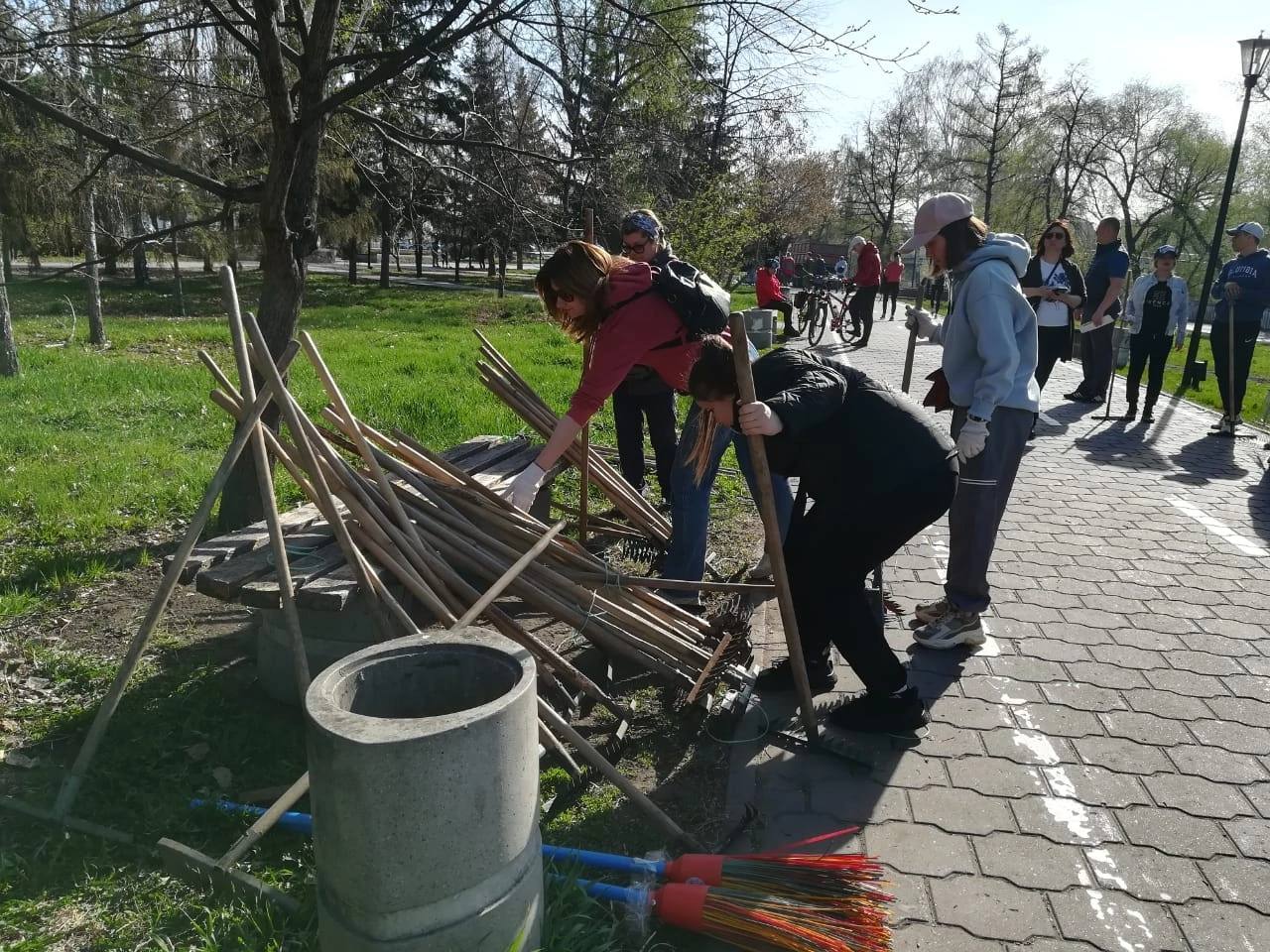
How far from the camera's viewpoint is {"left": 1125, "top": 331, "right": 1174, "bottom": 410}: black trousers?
921cm

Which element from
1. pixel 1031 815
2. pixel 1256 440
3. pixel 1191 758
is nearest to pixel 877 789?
pixel 1031 815

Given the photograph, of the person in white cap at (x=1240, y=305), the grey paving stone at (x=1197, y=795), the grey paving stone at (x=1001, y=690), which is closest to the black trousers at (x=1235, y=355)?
the person in white cap at (x=1240, y=305)

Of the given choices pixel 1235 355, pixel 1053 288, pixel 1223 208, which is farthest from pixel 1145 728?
pixel 1223 208

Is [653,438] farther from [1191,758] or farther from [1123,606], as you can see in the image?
[1191,758]

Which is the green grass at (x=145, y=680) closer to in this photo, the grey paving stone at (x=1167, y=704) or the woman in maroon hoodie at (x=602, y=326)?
the woman in maroon hoodie at (x=602, y=326)

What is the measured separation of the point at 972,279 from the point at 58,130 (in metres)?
9.28

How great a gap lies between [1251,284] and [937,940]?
8.78 meters

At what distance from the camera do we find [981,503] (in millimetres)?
4027

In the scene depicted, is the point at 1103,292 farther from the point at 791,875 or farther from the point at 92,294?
the point at 92,294

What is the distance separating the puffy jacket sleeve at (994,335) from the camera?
3.80 m

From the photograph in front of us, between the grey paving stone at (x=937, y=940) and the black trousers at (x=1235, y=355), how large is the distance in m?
8.63

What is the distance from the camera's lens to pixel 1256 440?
9016 mm

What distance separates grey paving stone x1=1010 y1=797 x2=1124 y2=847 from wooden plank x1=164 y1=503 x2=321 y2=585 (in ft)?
10.1

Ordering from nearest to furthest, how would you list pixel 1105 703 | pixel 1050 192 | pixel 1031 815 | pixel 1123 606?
1. pixel 1031 815
2. pixel 1105 703
3. pixel 1123 606
4. pixel 1050 192
